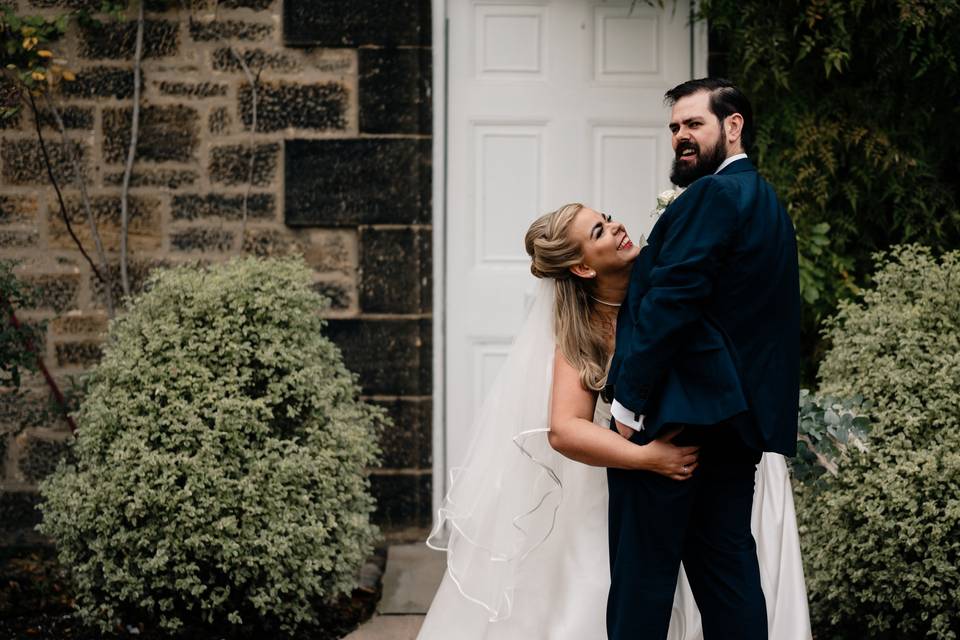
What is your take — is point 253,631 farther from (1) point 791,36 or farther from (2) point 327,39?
(1) point 791,36

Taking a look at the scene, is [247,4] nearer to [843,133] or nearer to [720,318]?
[843,133]

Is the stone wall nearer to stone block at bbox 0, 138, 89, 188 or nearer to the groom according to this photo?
stone block at bbox 0, 138, 89, 188

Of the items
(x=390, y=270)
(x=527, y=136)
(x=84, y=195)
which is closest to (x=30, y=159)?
(x=84, y=195)

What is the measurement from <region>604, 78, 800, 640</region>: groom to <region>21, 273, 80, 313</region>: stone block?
9.44ft

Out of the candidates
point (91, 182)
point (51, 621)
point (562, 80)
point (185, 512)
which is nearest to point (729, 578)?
point (185, 512)

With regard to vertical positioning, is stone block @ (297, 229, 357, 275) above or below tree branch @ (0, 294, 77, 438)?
above

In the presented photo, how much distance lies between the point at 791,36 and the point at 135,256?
9.91 feet

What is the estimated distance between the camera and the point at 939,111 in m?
4.47

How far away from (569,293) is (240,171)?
224 centimetres

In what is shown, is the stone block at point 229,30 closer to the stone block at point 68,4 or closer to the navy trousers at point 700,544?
the stone block at point 68,4

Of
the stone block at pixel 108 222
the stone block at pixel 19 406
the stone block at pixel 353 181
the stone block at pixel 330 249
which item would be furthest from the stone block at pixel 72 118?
the stone block at pixel 19 406

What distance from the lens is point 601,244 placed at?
2713mm

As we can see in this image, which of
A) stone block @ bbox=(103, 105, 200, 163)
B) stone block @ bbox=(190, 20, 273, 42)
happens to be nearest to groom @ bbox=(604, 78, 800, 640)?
stone block @ bbox=(190, 20, 273, 42)

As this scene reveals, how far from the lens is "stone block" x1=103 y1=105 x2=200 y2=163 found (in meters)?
4.50
